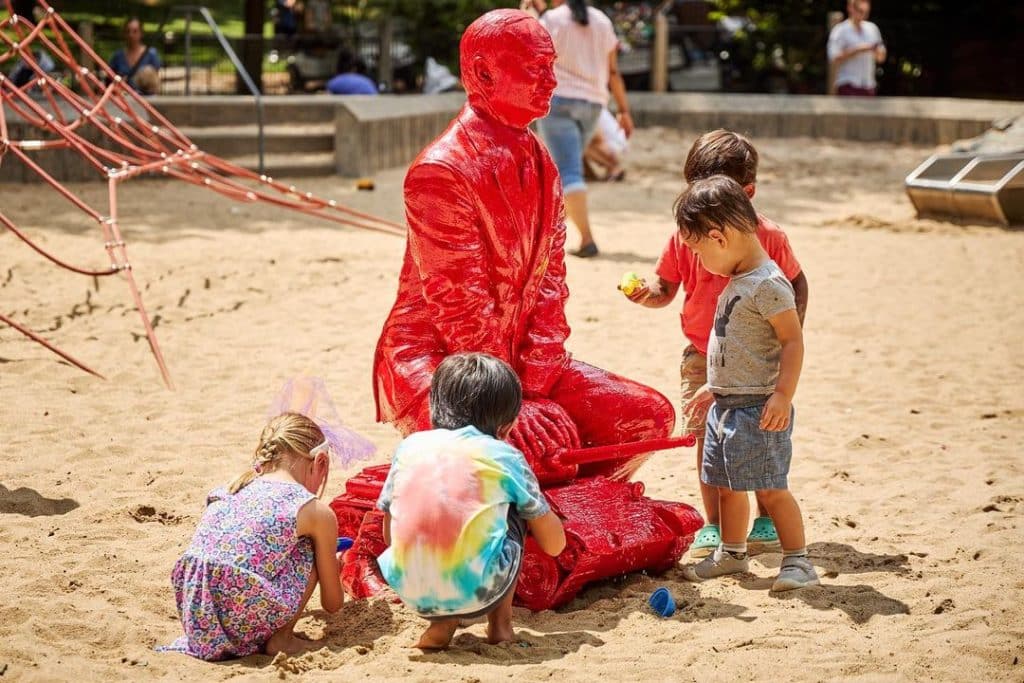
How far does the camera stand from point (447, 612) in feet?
11.7

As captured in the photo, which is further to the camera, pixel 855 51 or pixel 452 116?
pixel 855 51

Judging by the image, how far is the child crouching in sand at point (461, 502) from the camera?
353cm

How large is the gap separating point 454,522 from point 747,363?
1.07 m

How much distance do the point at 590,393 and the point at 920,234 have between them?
718cm

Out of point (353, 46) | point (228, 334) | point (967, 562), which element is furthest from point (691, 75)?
point (967, 562)

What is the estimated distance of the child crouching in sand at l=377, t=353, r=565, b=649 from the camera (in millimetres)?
3531

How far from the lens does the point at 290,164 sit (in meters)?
13.0

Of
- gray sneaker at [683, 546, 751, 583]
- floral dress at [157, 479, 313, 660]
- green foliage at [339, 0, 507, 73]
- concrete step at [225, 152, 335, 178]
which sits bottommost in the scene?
gray sneaker at [683, 546, 751, 583]

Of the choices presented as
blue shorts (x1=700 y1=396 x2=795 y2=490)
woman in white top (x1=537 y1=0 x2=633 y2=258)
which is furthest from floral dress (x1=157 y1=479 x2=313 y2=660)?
woman in white top (x1=537 y1=0 x2=633 y2=258)

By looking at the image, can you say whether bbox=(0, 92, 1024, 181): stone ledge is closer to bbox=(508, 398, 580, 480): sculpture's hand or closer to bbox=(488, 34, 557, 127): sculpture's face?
bbox=(488, 34, 557, 127): sculpture's face

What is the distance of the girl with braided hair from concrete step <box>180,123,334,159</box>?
9472 mm

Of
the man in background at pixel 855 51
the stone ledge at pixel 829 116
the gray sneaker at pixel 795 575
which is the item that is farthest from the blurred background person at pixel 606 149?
the gray sneaker at pixel 795 575

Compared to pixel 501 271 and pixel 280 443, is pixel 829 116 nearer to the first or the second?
pixel 501 271

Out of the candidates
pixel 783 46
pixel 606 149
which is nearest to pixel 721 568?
pixel 606 149
